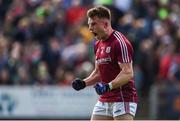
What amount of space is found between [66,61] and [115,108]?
28.2ft

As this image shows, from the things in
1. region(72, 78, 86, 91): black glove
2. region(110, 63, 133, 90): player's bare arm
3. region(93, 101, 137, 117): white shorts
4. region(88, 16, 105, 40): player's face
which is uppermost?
region(88, 16, 105, 40): player's face

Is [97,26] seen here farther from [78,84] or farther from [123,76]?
[78,84]

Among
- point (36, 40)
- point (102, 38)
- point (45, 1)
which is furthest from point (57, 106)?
point (102, 38)

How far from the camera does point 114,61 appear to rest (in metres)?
9.96

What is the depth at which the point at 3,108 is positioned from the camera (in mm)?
18188

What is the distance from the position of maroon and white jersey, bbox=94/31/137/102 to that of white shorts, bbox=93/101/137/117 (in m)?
0.05

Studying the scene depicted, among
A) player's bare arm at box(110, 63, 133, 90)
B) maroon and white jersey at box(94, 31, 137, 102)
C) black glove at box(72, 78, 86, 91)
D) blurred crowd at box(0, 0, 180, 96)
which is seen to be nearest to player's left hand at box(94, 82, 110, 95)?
player's bare arm at box(110, 63, 133, 90)

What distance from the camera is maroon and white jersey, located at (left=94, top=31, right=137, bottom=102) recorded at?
985cm

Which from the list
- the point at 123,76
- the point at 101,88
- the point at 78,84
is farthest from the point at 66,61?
the point at 101,88

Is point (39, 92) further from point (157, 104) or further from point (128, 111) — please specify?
point (128, 111)

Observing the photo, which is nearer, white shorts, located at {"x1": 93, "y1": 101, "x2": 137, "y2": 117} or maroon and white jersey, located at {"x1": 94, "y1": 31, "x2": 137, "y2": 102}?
maroon and white jersey, located at {"x1": 94, "y1": 31, "x2": 137, "y2": 102}

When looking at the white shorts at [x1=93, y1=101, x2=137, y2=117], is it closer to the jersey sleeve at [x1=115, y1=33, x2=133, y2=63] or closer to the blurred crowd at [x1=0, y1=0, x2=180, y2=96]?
the jersey sleeve at [x1=115, y1=33, x2=133, y2=63]

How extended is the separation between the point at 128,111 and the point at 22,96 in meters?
8.43

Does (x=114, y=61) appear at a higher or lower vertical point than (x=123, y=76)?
higher
